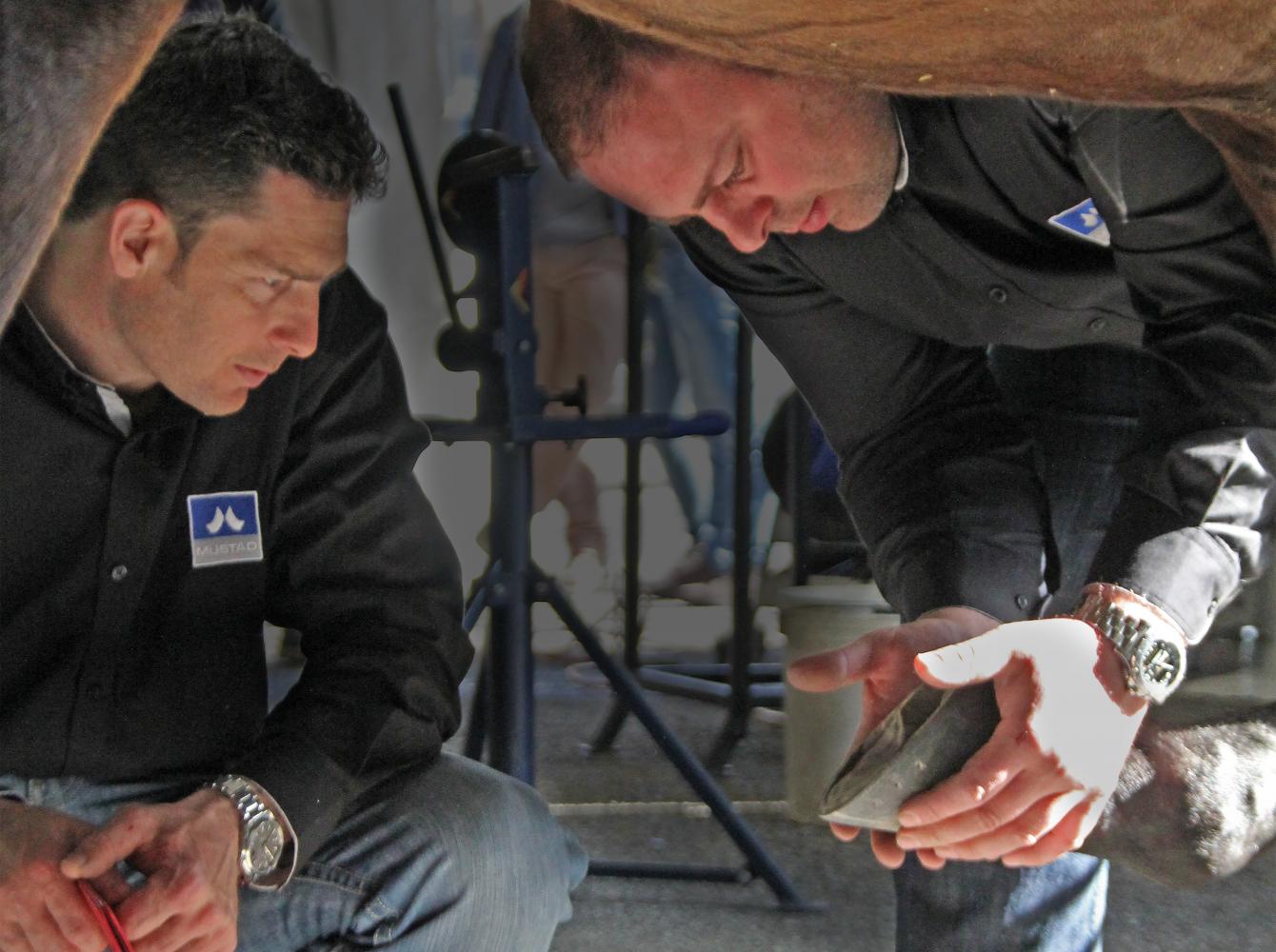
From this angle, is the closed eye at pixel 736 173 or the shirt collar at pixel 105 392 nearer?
the closed eye at pixel 736 173

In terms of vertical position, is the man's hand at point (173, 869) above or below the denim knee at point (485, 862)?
above

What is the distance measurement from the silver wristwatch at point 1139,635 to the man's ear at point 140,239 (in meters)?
0.87

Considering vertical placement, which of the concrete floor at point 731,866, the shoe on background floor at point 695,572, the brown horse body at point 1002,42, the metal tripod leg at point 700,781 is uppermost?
the brown horse body at point 1002,42

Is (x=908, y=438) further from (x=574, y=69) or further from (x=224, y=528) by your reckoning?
(x=224, y=528)

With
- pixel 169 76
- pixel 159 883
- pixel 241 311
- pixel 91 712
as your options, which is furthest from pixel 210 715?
pixel 169 76

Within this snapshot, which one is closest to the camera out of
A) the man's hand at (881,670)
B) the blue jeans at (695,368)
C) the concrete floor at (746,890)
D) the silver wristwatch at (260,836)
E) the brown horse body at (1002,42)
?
the brown horse body at (1002,42)

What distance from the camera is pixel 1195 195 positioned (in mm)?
1025

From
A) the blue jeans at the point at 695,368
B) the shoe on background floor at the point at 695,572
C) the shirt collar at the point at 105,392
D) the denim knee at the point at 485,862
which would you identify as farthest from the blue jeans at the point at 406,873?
the shoe on background floor at the point at 695,572

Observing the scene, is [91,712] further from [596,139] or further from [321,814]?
[596,139]

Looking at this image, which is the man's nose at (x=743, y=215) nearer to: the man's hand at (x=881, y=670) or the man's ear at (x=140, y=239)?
the man's hand at (x=881, y=670)

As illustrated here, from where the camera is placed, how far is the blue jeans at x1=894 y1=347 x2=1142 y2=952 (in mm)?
1232

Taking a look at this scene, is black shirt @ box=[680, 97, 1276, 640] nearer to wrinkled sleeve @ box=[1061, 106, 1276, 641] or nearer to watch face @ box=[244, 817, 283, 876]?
wrinkled sleeve @ box=[1061, 106, 1276, 641]

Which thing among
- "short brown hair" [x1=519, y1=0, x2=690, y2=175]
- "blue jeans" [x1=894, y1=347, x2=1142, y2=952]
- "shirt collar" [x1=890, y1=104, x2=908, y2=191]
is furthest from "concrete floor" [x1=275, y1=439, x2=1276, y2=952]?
"short brown hair" [x1=519, y1=0, x2=690, y2=175]

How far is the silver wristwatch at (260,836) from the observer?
1.21 meters
